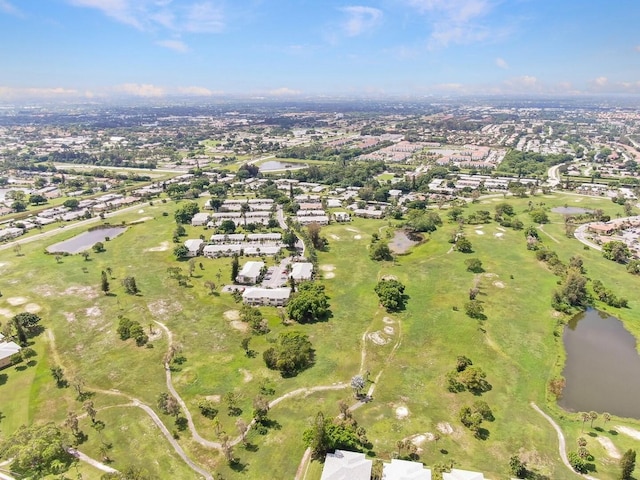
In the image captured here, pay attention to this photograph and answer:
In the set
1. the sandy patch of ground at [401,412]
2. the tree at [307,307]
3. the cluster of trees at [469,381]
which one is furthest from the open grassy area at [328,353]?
the tree at [307,307]

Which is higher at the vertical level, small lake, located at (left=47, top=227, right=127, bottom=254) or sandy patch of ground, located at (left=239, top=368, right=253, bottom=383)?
small lake, located at (left=47, top=227, right=127, bottom=254)

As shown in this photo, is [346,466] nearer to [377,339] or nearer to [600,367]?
[377,339]

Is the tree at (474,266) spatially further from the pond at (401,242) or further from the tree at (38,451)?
the tree at (38,451)

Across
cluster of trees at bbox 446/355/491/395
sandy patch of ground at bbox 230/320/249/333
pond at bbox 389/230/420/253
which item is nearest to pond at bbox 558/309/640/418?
cluster of trees at bbox 446/355/491/395

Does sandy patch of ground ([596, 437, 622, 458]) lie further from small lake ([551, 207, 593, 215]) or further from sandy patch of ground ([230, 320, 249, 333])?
small lake ([551, 207, 593, 215])

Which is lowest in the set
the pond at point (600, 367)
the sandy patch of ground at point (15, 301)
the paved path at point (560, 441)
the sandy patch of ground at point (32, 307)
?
the pond at point (600, 367)

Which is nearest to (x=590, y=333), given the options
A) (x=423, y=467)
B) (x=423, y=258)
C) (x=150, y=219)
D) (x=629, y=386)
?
(x=629, y=386)
